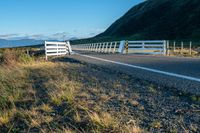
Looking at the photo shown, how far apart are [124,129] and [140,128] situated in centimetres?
25

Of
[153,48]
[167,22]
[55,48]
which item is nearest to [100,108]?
[153,48]

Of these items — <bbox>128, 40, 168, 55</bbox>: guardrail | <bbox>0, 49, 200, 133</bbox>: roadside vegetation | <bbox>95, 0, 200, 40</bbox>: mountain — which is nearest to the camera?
<bbox>0, 49, 200, 133</bbox>: roadside vegetation

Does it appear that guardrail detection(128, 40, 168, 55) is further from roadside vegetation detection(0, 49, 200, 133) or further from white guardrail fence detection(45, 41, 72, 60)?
roadside vegetation detection(0, 49, 200, 133)

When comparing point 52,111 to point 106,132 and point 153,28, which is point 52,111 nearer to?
point 106,132

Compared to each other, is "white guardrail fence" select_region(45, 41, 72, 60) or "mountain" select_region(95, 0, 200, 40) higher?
"mountain" select_region(95, 0, 200, 40)

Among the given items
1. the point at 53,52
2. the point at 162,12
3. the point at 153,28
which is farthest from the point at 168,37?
the point at 53,52

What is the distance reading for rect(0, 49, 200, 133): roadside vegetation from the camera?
6684 mm

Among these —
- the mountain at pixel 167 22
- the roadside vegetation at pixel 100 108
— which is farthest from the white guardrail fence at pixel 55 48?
the mountain at pixel 167 22

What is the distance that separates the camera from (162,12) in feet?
472

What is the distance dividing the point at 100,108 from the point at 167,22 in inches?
4913

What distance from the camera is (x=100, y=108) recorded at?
26.2 ft

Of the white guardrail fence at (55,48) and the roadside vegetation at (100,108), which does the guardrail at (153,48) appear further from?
the roadside vegetation at (100,108)

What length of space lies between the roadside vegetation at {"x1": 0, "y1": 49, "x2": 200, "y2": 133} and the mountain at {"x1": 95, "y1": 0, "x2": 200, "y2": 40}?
95.5m

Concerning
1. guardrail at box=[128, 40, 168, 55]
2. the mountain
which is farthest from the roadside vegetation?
the mountain
